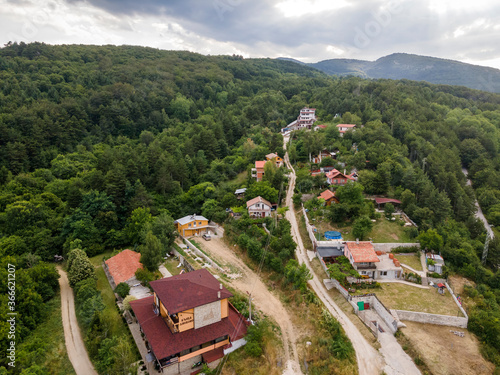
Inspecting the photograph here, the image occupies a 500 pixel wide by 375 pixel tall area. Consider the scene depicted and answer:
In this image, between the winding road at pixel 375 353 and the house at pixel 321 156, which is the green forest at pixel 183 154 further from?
the winding road at pixel 375 353

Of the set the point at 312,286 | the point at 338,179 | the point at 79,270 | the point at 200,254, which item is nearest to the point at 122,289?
the point at 79,270

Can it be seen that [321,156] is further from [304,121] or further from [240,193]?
[304,121]

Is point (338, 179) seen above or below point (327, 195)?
above

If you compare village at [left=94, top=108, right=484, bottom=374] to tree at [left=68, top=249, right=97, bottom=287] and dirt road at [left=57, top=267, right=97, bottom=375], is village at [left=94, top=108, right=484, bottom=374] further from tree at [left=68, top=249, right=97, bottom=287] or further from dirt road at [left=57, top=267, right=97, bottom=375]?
dirt road at [left=57, top=267, right=97, bottom=375]

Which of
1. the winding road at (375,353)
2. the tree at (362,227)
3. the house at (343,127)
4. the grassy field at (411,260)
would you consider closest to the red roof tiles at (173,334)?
the winding road at (375,353)

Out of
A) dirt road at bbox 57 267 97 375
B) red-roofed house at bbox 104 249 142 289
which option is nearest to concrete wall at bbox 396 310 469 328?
dirt road at bbox 57 267 97 375
